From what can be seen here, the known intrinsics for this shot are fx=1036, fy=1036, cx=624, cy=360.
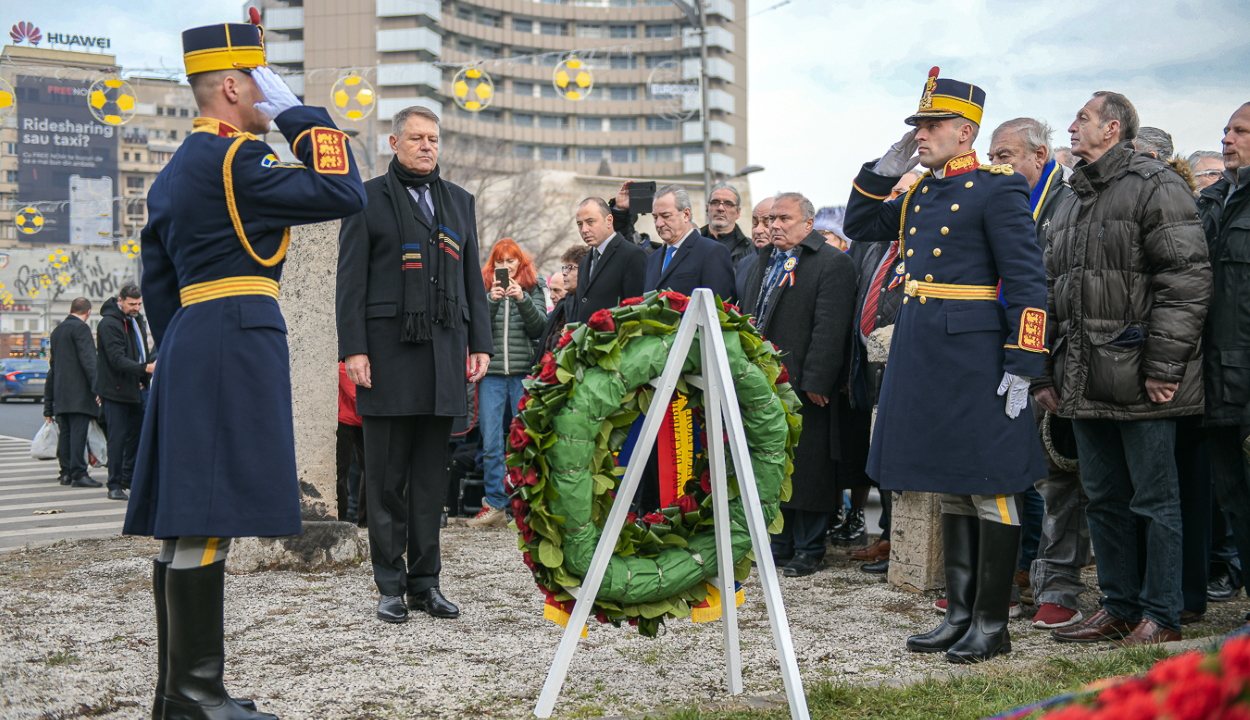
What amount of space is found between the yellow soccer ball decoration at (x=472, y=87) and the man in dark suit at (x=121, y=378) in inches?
345

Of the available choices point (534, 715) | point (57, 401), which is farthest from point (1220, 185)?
point (57, 401)

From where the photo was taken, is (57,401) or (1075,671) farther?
(57,401)

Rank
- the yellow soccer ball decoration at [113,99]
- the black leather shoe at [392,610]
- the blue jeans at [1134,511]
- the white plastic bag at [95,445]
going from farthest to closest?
1. the yellow soccer ball decoration at [113,99]
2. the white plastic bag at [95,445]
3. the black leather shoe at [392,610]
4. the blue jeans at [1134,511]

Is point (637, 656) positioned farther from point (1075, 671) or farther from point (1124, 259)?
point (1124, 259)

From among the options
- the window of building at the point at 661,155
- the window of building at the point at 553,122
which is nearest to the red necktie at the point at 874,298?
the window of building at the point at 661,155

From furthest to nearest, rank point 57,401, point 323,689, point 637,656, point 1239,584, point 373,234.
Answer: point 57,401 < point 1239,584 < point 373,234 < point 637,656 < point 323,689

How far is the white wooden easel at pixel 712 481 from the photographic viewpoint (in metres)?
3.40

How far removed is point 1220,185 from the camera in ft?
16.5

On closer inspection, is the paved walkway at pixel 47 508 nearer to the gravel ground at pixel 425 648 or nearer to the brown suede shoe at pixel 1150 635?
the gravel ground at pixel 425 648

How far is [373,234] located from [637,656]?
92.6 inches

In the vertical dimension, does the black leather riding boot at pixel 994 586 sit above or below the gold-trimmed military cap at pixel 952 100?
below

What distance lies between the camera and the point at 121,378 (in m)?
11.2

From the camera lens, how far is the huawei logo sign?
221 ft

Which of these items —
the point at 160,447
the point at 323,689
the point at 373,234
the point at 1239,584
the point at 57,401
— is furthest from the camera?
the point at 57,401
